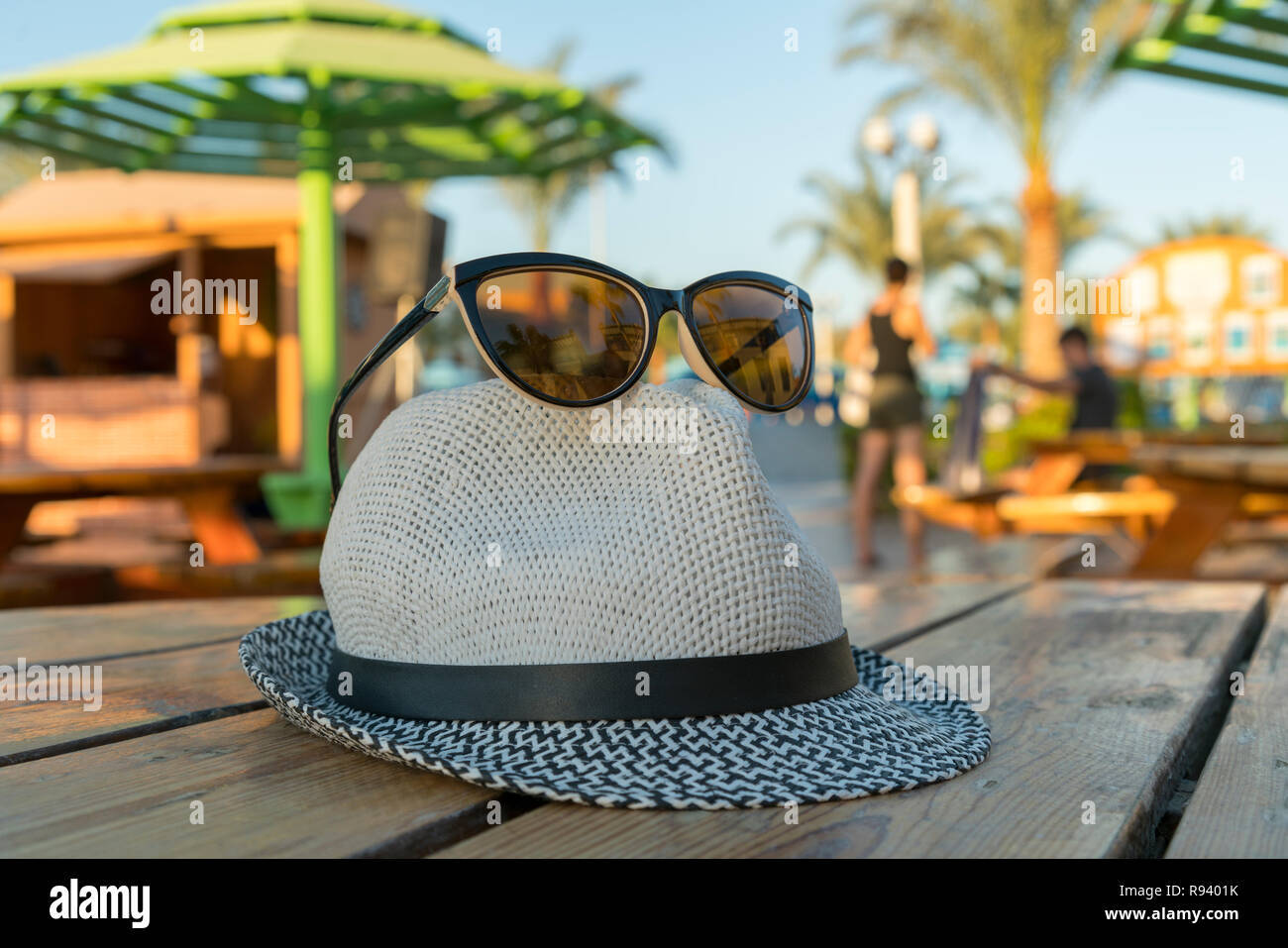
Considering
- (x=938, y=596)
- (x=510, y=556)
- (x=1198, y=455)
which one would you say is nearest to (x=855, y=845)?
(x=510, y=556)

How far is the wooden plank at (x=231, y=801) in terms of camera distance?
0.65 m

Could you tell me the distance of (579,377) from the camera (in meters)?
0.87

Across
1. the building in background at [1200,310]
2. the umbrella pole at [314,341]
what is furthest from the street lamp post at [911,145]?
the umbrella pole at [314,341]

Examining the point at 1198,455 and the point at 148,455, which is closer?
the point at 1198,455

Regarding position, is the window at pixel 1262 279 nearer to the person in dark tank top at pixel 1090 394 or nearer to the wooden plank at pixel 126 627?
the person in dark tank top at pixel 1090 394

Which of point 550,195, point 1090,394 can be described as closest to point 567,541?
point 1090,394

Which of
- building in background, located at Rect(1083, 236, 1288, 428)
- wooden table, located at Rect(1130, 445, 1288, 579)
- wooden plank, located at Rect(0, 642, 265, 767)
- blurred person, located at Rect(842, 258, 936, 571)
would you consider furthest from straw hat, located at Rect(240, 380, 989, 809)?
building in background, located at Rect(1083, 236, 1288, 428)

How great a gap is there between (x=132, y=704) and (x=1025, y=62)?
13.9 m

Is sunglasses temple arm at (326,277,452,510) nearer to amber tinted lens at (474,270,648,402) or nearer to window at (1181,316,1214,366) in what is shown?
amber tinted lens at (474,270,648,402)

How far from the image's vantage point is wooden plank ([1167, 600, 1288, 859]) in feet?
2.22

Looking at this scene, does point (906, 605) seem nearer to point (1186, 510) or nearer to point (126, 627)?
point (126, 627)
